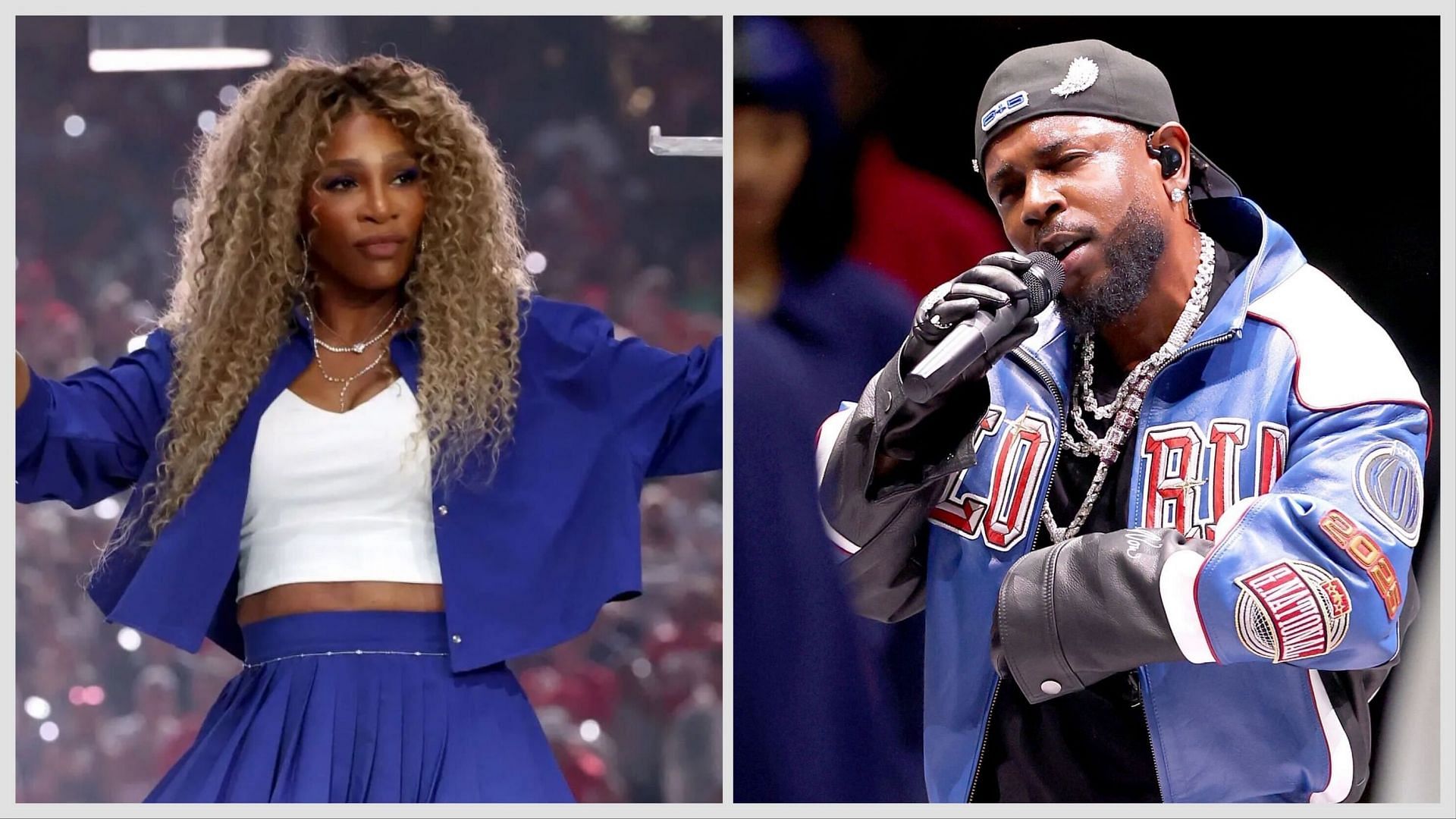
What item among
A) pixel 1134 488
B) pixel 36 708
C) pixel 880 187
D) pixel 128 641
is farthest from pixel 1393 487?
pixel 36 708

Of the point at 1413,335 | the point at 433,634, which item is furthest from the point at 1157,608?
the point at 433,634

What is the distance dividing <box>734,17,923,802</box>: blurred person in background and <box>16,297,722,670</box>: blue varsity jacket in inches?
7.4

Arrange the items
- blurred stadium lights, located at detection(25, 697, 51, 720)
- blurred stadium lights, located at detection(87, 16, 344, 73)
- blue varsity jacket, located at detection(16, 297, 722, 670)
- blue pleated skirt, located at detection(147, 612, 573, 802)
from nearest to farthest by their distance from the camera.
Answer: blue pleated skirt, located at detection(147, 612, 573, 802), blue varsity jacket, located at detection(16, 297, 722, 670), blurred stadium lights, located at detection(87, 16, 344, 73), blurred stadium lights, located at detection(25, 697, 51, 720)

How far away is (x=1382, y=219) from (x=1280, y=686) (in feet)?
2.49

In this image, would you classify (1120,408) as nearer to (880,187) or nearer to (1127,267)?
(1127,267)

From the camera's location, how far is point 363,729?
300 centimetres

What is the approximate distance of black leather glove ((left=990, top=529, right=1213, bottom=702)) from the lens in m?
2.62

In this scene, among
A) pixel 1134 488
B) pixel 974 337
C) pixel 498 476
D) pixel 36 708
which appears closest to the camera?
pixel 974 337

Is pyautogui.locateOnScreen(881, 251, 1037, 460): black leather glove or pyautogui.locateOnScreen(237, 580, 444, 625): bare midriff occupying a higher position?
pyautogui.locateOnScreen(881, 251, 1037, 460): black leather glove

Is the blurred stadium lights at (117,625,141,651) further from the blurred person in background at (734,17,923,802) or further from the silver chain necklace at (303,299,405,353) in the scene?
the blurred person in background at (734,17,923,802)

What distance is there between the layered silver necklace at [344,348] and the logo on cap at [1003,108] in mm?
1092

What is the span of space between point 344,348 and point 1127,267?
1.35 meters

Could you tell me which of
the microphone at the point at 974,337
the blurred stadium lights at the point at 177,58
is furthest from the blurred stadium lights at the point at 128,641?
the microphone at the point at 974,337

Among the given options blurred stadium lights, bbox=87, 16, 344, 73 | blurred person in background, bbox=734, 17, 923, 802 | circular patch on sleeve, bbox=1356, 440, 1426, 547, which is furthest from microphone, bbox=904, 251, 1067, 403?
blurred stadium lights, bbox=87, 16, 344, 73
